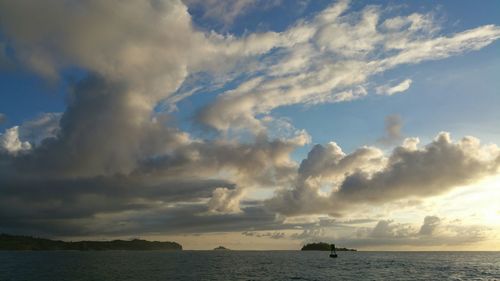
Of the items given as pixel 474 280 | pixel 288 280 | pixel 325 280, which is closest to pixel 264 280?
pixel 288 280

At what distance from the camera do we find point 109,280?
4614 inches

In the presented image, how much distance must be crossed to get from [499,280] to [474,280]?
7.41m

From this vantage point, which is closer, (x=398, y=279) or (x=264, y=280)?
(x=264, y=280)

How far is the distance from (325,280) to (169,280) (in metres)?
43.7

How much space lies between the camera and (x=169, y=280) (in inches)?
4587

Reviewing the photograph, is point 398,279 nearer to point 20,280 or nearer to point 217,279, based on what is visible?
point 217,279

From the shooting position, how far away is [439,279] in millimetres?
125750

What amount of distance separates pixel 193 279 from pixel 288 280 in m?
27.1

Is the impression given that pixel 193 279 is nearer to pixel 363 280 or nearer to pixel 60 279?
pixel 60 279

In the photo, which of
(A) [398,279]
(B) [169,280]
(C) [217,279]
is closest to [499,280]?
(A) [398,279]

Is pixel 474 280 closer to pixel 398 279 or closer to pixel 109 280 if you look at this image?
pixel 398 279

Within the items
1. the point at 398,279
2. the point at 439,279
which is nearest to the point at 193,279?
the point at 398,279

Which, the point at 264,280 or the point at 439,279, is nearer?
the point at 264,280

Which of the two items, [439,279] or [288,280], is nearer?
[288,280]
